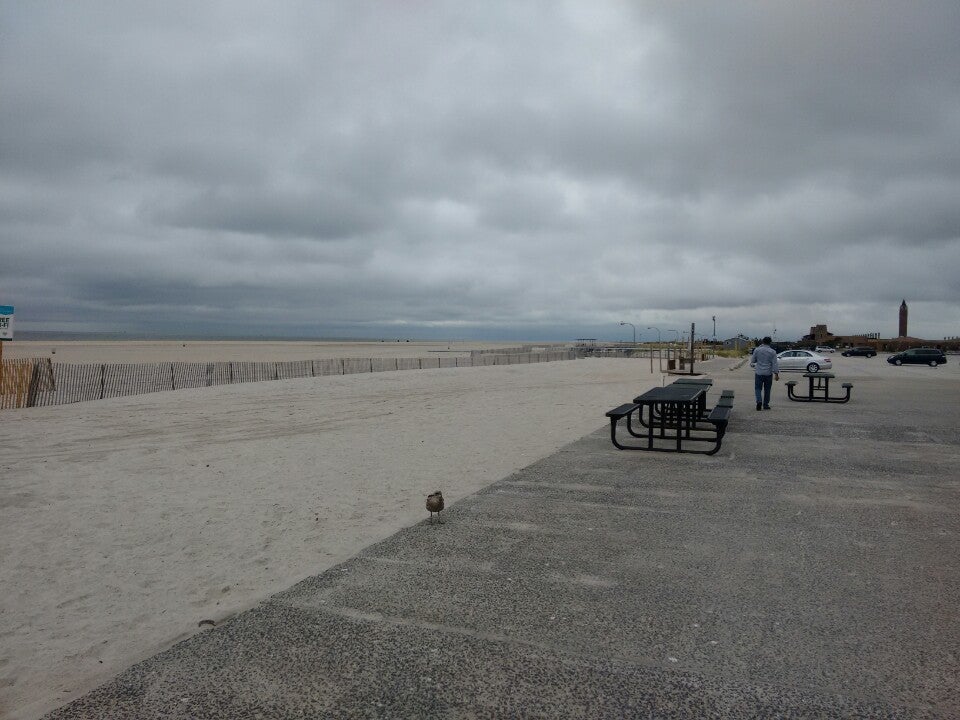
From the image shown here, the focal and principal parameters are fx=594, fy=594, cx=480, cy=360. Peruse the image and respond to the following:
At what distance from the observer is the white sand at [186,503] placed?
139 inches

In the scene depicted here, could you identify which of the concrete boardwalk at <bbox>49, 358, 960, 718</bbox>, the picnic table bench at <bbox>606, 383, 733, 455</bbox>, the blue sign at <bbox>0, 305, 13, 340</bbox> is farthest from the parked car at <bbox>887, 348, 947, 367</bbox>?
the blue sign at <bbox>0, 305, 13, 340</bbox>

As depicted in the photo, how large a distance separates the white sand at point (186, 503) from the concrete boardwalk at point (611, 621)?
1.72 feet

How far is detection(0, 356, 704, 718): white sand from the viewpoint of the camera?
139 inches

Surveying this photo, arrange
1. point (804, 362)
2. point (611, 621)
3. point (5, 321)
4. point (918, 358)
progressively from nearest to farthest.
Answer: point (611, 621), point (5, 321), point (804, 362), point (918, 358)

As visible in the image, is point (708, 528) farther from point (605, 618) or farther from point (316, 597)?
point (316, 597)

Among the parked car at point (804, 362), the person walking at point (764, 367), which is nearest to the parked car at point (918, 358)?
the parked car at point (804, 362)

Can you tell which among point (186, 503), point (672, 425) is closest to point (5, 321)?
point (186, 503)

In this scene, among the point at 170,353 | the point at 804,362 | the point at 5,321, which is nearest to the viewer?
the point at 5,321

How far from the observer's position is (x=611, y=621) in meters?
3.39

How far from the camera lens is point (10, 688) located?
9.62ft

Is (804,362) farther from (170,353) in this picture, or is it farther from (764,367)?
(170,353)

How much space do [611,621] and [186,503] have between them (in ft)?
15.7

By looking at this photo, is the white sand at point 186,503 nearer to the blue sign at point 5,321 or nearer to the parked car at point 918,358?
the blue sign at point 5,321

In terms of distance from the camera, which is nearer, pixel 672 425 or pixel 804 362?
pixel 672 425
